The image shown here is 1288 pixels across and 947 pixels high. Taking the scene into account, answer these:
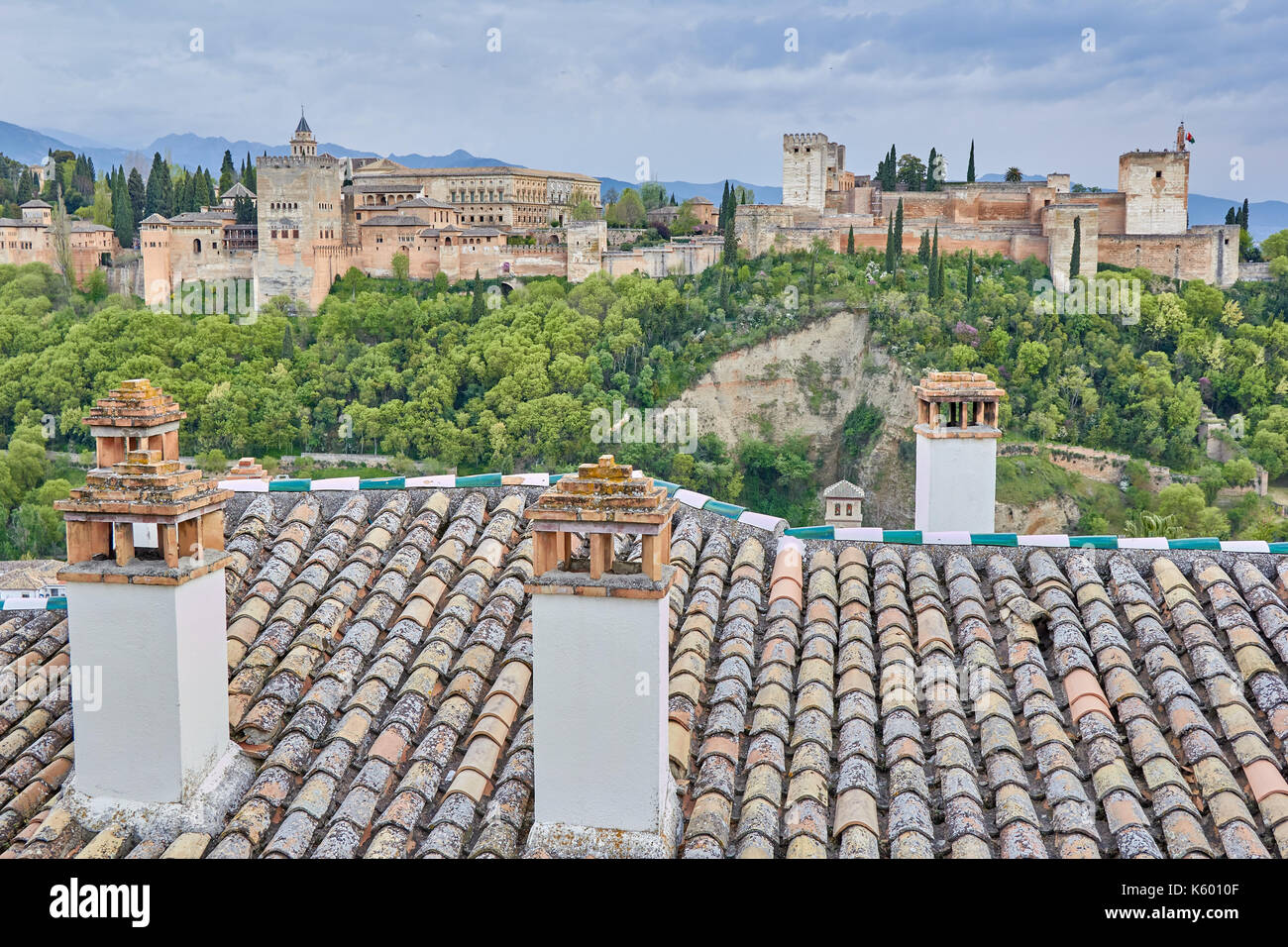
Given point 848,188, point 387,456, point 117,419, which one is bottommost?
point 387,456

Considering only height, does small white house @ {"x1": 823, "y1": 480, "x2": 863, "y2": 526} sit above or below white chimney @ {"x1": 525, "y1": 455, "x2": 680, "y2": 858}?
below

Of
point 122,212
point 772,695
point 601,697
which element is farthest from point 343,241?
point 601,697

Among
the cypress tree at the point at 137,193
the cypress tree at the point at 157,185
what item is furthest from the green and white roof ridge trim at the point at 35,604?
the cypress tree at the point at 137,193

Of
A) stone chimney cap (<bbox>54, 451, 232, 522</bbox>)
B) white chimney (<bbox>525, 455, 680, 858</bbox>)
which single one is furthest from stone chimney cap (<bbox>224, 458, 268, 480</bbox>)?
white chimney (<bbox>525, 455, 680, 858</bbox>)

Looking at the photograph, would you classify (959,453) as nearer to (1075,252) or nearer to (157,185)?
(1075,252)

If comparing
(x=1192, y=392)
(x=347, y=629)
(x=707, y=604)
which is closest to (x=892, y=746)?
(x=707, y=604)

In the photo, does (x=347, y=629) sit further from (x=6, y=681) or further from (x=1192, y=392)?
(x=1192, y=392)

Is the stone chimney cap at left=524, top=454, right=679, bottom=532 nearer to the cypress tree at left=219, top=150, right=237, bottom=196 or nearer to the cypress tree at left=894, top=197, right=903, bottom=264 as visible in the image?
the cypress tree at left=894, top=197, right=903, bottom=264
